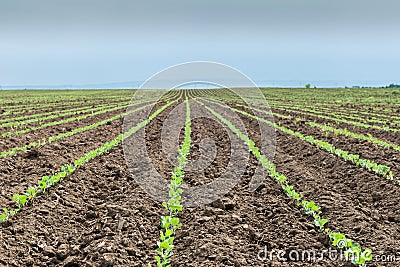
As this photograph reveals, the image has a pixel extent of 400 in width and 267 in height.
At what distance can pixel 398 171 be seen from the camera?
7828 millimetres

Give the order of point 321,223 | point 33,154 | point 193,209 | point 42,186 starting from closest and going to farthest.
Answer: point 321,223 → point 193,209 → point 42,186 → point 33,154

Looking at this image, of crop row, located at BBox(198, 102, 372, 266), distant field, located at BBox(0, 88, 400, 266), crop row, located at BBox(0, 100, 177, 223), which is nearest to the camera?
crop row, located at BBox(198, 102, 372, 266)

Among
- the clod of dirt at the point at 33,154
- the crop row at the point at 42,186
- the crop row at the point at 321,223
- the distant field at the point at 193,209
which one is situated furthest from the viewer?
the clod of dirt at the point at 33,154

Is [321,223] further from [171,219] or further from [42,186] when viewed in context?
[42,186]

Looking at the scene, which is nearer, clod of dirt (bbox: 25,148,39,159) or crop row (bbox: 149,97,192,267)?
crop row (bbox: 149,97,192,267)

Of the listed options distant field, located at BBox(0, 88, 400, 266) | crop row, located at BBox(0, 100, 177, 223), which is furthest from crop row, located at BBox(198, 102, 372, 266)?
crop row, located at BBox(0, 100, 177, 223)

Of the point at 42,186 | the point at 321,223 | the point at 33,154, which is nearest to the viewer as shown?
the point at 321,223

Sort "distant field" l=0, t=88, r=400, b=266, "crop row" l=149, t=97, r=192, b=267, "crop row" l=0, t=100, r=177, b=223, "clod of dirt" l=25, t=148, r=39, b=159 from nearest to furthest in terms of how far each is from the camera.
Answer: "crop row" l=149, t=97, r=192, b=267
"distant field" l=0, t=88, r=400, b=266
"crop row" l=0, t=100, r=177, b=223
"clod of dirt" l=25, t=148, r=39, b=159

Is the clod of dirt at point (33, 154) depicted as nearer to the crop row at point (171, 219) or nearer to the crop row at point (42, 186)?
the crop row at point (42, 186)

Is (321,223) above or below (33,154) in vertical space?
below

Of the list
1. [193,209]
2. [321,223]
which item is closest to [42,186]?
[193,209]

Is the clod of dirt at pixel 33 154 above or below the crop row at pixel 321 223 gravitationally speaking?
above

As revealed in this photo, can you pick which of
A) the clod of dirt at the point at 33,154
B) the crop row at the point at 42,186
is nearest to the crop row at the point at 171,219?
the crop row at the point at 42,186

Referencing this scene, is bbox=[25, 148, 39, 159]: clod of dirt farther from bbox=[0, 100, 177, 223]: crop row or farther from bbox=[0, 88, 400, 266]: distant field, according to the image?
bbox=[0, 100, 177, 223]: crop row
